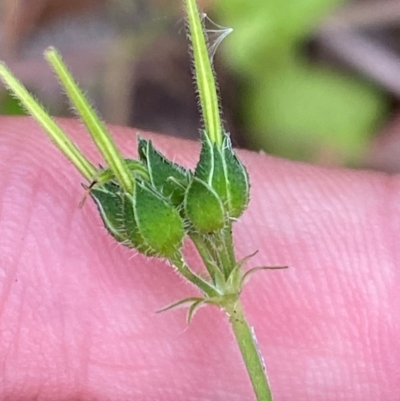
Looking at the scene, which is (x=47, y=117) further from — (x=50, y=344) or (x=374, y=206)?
(x=374, y=206)

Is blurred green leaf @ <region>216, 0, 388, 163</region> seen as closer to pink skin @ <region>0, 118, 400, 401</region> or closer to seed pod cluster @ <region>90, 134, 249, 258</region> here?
pink skin @ <region>0, 118, 400, 401</region>

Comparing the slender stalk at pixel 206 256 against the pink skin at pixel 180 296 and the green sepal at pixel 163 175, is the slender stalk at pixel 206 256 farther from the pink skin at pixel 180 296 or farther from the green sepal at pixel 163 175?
the pink skin at pixel 180 296

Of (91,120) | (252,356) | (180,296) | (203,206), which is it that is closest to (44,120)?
(91,120)

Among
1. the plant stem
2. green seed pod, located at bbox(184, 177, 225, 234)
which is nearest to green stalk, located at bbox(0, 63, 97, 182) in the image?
green seed pod, located at bbox(184, 177, 225, 234)

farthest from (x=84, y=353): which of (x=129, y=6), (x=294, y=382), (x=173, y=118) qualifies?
(x=129, y=6)

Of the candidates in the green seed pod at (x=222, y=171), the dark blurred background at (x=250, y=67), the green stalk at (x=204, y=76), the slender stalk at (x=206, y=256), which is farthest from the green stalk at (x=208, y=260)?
the dark blurred background at (x=250, y=67)

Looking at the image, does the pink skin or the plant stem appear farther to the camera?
the pink skin
